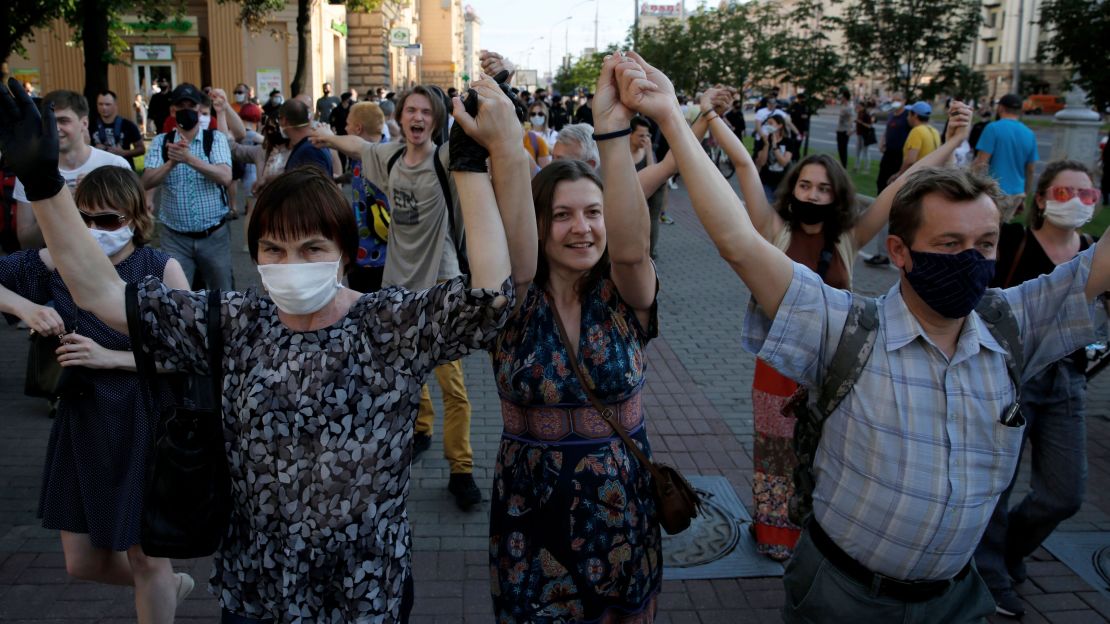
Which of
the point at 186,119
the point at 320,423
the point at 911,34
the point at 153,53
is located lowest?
the point at 320,423

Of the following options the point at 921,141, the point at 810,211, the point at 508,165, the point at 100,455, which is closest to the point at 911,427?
the point at 508,165

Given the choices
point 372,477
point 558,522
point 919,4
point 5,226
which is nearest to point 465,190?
point 372,477

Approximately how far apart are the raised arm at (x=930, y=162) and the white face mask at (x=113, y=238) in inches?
123

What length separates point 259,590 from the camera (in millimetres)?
2422

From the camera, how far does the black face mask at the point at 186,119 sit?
6773 mm

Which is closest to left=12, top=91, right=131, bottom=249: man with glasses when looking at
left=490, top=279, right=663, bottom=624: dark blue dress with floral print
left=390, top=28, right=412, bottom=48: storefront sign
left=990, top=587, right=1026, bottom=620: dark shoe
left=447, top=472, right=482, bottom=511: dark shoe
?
left=447, top=472, right=482, bottom=511: dark shoe

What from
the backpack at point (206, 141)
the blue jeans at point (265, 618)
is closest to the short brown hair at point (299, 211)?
the blue jeans at point (265, 618)

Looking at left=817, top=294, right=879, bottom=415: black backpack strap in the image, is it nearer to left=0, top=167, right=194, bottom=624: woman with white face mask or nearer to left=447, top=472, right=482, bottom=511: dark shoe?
left=0, top=167, right=194, bottom=624: woman with white face mask

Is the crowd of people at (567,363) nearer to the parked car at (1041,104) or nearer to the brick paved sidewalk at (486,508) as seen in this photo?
the brick paved sidewalk at (486,508)

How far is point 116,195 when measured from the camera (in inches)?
129

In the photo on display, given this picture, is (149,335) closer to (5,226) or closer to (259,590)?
(259,590)

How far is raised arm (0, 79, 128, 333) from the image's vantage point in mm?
2014

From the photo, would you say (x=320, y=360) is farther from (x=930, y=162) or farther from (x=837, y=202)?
(x=930, y=162)

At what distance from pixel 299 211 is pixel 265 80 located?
34367 millimetres
